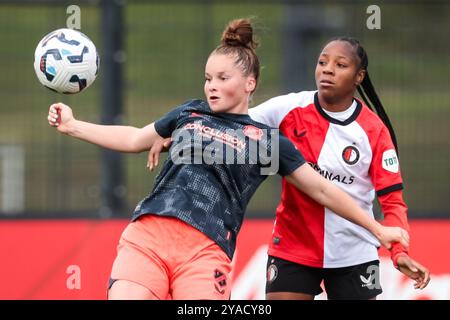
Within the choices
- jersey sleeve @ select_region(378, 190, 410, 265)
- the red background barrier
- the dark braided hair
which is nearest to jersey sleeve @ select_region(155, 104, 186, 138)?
the dark braided hair

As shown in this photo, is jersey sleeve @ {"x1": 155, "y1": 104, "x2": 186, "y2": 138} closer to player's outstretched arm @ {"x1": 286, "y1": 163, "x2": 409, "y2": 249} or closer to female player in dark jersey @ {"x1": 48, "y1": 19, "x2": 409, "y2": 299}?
female player in dark jersey @ {"x1": 48, "y1": 19, "x2": 409, "y2": 299}

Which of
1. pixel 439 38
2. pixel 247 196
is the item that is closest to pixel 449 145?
pixel 439 38

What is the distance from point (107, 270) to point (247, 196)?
3400mm

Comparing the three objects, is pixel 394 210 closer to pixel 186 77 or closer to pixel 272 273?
pixel 272 273

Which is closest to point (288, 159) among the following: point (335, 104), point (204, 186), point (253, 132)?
point (253, 132)

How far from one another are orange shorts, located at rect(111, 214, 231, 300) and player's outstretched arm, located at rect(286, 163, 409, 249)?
1.81 feet

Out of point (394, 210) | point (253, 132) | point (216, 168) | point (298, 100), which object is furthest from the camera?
point (298, 100)

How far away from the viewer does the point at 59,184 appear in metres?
9.34

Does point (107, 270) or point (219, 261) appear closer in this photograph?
point (219, 261)

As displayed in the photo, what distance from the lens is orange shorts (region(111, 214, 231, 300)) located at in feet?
15.7

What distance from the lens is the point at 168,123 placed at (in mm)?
5203

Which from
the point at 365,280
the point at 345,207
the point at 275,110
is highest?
the point at 275,110

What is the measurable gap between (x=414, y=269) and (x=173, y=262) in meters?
1.23

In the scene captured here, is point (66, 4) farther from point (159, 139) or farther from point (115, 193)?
point (159, 139)
